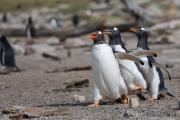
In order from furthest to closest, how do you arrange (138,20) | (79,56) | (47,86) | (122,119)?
(138,20), (79,56), (47,86), (122,119)

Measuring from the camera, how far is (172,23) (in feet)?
91.4

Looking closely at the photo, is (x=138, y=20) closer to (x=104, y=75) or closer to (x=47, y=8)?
(x=104, y=75)

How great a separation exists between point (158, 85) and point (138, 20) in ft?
53.7

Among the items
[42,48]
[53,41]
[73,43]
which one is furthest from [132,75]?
[53,41]

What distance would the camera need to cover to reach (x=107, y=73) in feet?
25.6

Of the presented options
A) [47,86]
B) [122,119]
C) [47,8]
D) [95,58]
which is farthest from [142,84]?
[47,8]

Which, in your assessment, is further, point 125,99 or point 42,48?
point 42,48

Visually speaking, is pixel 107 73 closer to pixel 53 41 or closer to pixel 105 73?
pixel 105 73

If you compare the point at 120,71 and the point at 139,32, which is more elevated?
the point at 139,32

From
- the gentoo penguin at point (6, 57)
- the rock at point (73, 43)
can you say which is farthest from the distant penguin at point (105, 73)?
the rock at point (73, 43)

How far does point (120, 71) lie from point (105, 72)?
0.38 m

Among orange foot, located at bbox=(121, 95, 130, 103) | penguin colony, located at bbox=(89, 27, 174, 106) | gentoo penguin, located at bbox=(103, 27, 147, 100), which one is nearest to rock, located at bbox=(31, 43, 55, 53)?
penguin colony, located at bbox=(89, 27, 174, 106)

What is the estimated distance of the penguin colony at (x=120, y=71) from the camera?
7746 millimetres

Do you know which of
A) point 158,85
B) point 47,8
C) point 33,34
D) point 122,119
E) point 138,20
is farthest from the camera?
point 47,8
